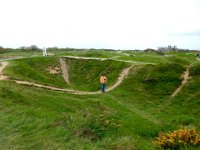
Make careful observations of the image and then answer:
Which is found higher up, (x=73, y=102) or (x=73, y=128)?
(x=73, y=128)

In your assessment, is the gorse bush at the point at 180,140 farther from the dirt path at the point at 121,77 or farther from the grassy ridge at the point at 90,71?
the grassy ridge at the point at 90,71

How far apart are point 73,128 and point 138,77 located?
23.2 meters

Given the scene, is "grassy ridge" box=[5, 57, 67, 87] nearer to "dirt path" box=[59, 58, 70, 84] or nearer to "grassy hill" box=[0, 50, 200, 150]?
"grassy hill" box=[0, 50, 200, 150]

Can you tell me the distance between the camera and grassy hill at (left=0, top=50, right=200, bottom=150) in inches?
331

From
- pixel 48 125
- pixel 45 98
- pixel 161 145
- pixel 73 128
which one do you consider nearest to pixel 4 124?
pixel 48 125

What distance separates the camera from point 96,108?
867 inches

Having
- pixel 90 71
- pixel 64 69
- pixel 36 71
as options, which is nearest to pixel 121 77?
pixel 90 71

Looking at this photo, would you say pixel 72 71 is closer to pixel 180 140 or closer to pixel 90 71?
pixel 90 71

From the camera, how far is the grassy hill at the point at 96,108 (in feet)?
27.6

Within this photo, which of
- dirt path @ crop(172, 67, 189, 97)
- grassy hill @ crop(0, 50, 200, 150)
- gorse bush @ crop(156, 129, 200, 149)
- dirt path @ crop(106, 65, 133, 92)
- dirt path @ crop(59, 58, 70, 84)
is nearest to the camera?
grassy hill @ crop(0, 50, 200, 150)

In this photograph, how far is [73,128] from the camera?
8797 mm

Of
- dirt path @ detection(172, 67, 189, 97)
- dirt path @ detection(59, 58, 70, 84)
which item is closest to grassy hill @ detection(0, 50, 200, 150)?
dirt path @ detection(172, 67, 189, 97)

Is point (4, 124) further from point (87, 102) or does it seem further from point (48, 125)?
point (87, 102)

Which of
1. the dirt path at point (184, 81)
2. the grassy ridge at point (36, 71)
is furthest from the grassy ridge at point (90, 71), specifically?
the dirt path at point (184, 81)
